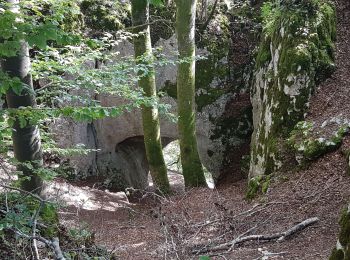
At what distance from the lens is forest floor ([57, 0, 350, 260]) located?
4.65 metres

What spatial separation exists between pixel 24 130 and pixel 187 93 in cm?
546

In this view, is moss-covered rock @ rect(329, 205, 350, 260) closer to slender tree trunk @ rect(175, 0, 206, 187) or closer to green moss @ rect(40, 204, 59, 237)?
green moss @ rect(40, 204, 59, 237)

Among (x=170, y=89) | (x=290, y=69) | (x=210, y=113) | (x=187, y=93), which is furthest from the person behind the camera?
(x=170, y=89)

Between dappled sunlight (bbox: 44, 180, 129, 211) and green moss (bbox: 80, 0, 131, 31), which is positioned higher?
green moss (bbox: 80, 0, 131, 31)

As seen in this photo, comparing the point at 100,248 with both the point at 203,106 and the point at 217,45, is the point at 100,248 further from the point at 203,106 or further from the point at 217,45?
the point at 217,45

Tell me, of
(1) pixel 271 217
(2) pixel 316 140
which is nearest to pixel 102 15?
(2) pixel 316 140

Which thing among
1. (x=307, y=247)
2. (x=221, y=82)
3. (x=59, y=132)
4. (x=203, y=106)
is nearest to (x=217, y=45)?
(x=221, y=82)

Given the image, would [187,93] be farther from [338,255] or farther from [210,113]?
[338,255]

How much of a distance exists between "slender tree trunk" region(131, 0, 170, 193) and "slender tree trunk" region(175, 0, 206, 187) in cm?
59

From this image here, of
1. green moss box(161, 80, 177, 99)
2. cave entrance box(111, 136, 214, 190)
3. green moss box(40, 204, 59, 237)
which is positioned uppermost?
green moss box(161, 80, 177, 99)

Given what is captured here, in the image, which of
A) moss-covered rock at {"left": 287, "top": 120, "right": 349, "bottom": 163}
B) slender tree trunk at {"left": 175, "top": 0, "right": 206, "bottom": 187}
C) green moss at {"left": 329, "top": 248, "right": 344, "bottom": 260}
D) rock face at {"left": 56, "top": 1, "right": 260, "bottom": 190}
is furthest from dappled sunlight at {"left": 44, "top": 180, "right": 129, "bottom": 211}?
green moss at {"left": 329, "top": 248, "right": 344, "bottom": 260}

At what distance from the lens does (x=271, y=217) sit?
5613mm

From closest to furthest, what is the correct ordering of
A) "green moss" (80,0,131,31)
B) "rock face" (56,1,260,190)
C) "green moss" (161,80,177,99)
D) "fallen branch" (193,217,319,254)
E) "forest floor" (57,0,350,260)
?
"forest floor" (57,0,350,260)
"fallen branch" (193,217,319,254)
"green moss" (80,0,131,31)
"rock face" (56,1,260,190)
"green moss" (161,80,177,99)

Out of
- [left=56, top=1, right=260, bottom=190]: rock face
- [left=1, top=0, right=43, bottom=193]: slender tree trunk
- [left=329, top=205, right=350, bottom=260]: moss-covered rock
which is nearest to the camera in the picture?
[left=329, top=205, right=350, bottom=260]: moss-covered rock
